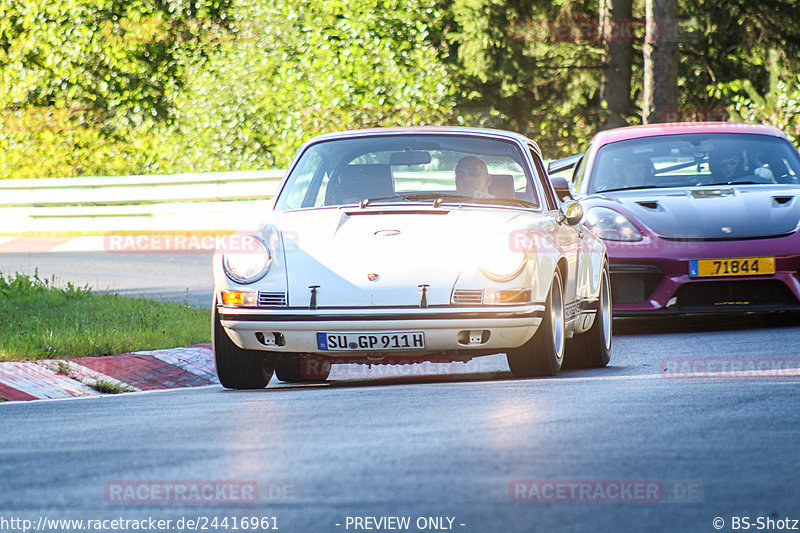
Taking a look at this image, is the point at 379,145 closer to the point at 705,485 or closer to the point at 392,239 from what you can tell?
the point at 392,239

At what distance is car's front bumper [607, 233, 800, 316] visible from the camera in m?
9.94

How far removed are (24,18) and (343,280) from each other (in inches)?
958

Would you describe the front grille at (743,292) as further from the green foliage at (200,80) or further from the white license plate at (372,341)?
the green foliage at (200,80)

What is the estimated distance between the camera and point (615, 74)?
91.1 ft

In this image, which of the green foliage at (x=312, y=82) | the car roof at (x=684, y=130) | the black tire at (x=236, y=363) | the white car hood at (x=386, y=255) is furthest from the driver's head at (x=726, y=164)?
the green foliage at (x=312, y=82)

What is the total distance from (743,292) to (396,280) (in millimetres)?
3989

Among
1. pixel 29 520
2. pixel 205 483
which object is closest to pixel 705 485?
pixel 205 483

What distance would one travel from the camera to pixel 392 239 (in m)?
7.02

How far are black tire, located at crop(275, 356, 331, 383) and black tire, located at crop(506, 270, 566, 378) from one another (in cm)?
137

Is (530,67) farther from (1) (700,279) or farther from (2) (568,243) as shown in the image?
(2) (568,243)

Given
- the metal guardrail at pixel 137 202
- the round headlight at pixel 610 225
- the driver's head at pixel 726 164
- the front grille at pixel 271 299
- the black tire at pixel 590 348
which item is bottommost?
the metal guardrail at pixel 137 202

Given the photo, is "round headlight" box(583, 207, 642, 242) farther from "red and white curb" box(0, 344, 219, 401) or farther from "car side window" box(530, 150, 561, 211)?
"red and white curb" box(0, 344, 219, 401)

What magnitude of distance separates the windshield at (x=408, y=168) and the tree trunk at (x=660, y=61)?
1507cm

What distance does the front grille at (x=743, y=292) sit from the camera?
10.0 meters
